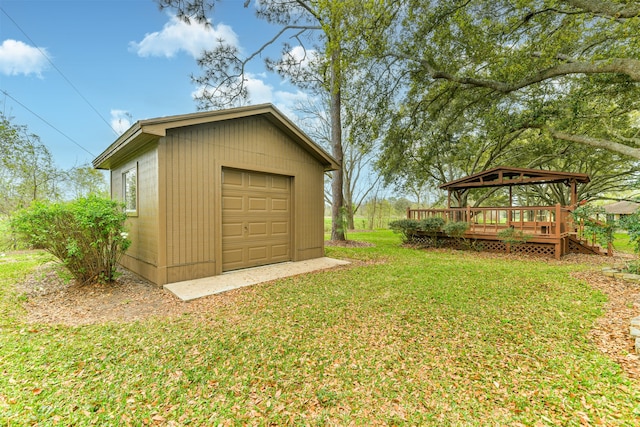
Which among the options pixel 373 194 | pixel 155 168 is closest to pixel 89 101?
pixel 155 168

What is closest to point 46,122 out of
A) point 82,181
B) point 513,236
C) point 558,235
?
point 82,181

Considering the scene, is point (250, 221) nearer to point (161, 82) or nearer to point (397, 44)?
point (397, 44)

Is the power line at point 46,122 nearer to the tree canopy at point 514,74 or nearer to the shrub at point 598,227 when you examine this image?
the tree canopy at point 514,74

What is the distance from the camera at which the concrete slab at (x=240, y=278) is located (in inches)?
182

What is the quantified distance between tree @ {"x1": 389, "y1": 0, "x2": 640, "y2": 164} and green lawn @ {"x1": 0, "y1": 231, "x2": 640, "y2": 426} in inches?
285

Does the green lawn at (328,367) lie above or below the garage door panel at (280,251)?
below

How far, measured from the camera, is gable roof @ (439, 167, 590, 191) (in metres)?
9.22

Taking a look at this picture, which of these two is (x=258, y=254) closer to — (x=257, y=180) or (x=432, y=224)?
(x=257, y=180)

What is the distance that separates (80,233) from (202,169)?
2413mm

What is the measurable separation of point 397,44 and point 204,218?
8980 millimetres

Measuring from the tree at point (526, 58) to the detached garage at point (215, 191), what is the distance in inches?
219

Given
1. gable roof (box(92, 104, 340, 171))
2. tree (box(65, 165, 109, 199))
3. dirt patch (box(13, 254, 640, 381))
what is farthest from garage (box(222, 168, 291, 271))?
tree (box(65, 165, 109, 199))

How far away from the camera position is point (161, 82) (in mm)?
13180

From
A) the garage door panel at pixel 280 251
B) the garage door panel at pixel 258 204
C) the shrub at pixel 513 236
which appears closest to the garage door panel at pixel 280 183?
the garage door panel at pixel 258 204
